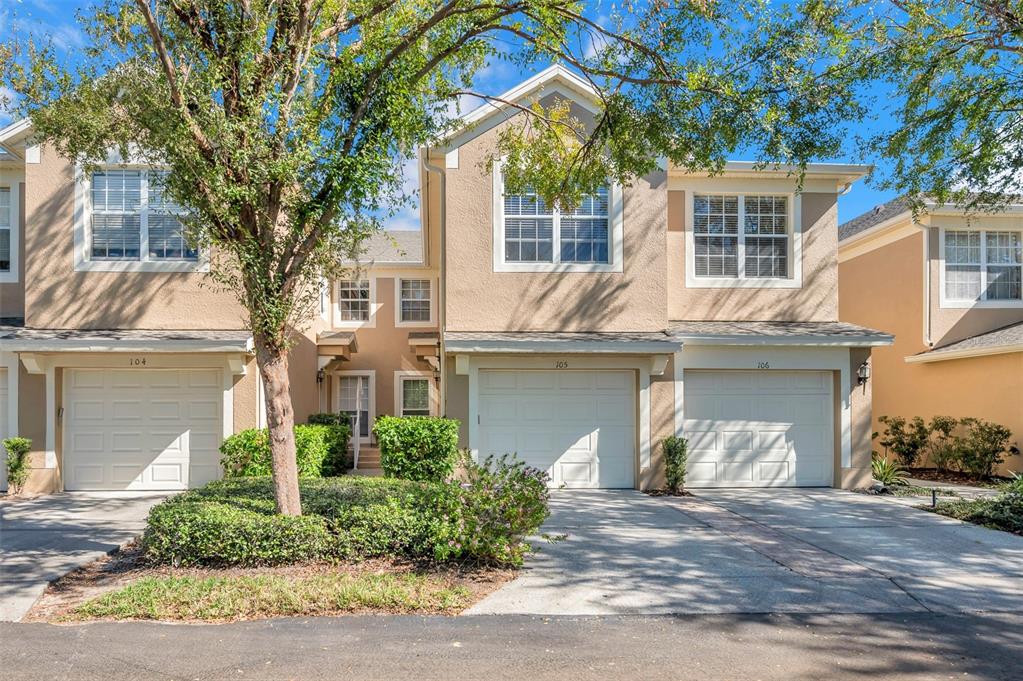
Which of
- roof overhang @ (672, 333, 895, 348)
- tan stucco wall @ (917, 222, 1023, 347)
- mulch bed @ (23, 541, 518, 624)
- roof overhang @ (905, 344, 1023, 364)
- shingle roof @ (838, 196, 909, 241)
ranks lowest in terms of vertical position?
mulch bed @ (23, 541, 518, 624)

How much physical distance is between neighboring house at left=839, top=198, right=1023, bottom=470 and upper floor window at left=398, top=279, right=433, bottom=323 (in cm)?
1198

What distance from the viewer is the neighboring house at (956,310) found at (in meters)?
14.0

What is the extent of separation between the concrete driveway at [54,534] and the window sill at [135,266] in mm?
4006

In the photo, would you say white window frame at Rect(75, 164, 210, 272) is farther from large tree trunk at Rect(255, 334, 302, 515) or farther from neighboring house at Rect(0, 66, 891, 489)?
large tree trunk at Rect(255, 334, 302, 515)

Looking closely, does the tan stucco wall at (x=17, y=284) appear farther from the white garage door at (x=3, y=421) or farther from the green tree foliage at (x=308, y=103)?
the green tree foliage at (x=308, y=103)

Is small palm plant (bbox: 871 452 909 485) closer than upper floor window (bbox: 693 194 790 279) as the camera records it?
Yes

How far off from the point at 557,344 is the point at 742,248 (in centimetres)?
468

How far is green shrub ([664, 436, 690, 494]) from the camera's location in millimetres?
11516

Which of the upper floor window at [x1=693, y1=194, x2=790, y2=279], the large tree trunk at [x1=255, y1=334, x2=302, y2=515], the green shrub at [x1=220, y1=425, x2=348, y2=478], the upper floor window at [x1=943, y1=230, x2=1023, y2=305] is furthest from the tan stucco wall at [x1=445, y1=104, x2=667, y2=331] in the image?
the upper floor window at [x1=943, y1=230, x2=1023, y2=305]

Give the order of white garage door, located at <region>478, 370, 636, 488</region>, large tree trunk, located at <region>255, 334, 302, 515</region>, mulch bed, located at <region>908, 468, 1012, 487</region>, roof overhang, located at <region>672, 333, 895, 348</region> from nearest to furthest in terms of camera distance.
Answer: large tree trunk, located at <region>255, 334, 302, 515</region>
roof overhang, located at <region>672, 333, 895, 348</region>
white garage door, located at <region>478, 370, 636, 488</region>
mulch bed, located at <region>908, 468, 1012, 487</region>

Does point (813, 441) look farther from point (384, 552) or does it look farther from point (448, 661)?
point (448, 661)

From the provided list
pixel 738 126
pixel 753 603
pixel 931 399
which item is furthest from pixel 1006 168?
pixel 753 603

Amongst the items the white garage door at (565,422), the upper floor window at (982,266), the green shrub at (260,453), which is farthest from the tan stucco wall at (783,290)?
the green shrub at (260,453)

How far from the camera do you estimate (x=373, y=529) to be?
677 centimetres
